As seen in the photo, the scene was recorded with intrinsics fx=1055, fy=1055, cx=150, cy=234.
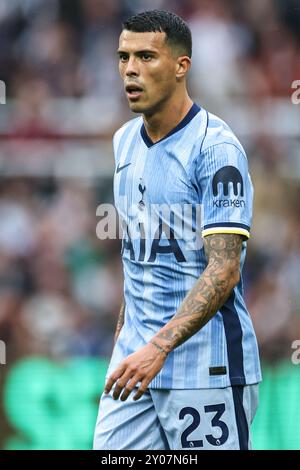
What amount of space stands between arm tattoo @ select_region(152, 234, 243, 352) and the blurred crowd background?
3.16m

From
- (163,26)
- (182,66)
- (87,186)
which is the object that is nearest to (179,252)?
(182,66)

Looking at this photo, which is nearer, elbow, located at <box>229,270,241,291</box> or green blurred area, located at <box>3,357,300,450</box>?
elbow, located at <box>229,270,241,291</box>

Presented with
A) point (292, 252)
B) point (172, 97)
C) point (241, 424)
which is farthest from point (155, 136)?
point (292, 252)

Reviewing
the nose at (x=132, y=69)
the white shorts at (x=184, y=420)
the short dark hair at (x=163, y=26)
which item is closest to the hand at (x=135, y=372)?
the white shorts at (x=184, y=420)

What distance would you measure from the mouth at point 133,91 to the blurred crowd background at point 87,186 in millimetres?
3267

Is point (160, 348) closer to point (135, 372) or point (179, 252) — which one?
point (135, 372)

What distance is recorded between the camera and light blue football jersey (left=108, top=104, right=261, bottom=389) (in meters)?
4.01

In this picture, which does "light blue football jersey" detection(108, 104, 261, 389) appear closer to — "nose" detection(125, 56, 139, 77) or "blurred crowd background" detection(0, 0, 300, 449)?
"nose" detection(125, 56, 139, 77)

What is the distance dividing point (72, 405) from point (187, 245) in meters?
3.24

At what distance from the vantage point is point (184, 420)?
4.07 m

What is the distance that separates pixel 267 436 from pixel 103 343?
145 cm

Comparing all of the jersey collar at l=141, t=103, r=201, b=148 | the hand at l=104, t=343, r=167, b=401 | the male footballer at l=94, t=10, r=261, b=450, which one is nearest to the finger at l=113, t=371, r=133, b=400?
the hand at l=104, t=343, r=167, b=401

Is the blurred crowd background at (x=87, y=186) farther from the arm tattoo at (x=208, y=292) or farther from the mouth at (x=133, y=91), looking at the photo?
the mouth at (x=133, y=91)
